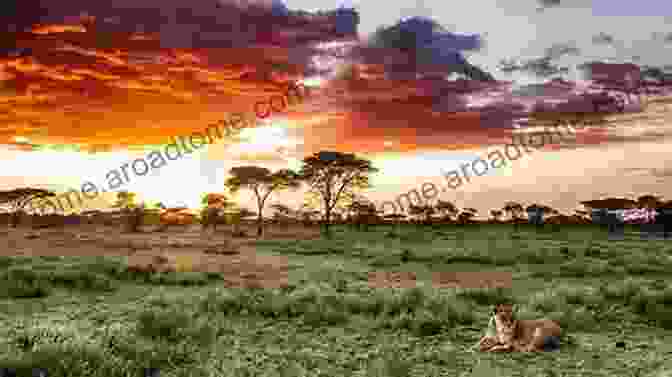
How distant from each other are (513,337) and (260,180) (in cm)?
5251

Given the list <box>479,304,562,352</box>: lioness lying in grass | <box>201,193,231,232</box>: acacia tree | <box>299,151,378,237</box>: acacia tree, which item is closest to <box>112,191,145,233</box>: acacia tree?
<box>201,193,231,232</box>: acacia tree

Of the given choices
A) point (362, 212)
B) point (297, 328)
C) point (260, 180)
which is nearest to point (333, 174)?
point (260, 180)

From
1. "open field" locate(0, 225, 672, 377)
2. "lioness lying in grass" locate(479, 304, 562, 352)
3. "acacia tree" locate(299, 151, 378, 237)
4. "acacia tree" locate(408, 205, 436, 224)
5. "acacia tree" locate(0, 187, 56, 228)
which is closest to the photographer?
"open field" locate(0, 225, 672, 377)

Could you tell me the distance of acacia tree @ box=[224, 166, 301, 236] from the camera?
59219 mm

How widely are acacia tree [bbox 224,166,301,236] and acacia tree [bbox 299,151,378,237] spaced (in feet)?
11.1

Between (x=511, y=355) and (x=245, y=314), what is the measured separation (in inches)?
216

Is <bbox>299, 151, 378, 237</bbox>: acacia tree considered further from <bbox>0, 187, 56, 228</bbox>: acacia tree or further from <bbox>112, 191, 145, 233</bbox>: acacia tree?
<bbox>0, 187, 56, 228</bbox>: acacia tree

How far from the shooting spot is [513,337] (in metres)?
8.37

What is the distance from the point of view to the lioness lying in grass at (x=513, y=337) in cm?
826

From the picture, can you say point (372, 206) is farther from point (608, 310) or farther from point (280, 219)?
point (608, 310)

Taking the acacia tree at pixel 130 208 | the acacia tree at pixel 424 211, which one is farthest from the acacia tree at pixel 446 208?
the acacia tree at pixel 130 208

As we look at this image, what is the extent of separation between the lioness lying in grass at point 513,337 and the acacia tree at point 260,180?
50.4m

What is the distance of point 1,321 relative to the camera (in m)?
9.99

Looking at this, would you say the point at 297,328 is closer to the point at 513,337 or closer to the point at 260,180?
the point at 513,337
